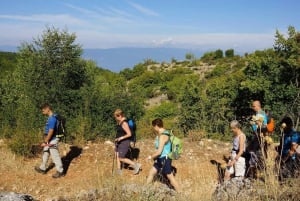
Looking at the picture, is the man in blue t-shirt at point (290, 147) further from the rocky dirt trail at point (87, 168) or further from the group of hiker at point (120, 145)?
the group of hiker at point (120, 145)

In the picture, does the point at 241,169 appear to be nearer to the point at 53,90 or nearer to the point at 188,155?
the point at 188,155

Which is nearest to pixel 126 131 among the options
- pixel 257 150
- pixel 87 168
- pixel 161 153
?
pixel 161 153

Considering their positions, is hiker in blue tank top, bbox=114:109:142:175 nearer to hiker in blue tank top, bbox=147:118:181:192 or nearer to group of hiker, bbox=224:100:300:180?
hiker in blue tank top, bbox=147:118:181:192

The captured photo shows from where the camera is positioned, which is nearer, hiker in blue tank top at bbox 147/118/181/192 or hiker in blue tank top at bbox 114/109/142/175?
hiker in blue tank top at bbox 147/118/181/192

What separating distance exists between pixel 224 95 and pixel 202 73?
28693 millimetres

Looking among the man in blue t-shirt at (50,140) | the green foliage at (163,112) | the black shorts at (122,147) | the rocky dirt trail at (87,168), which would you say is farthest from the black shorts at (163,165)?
the green foliage at (163,112)

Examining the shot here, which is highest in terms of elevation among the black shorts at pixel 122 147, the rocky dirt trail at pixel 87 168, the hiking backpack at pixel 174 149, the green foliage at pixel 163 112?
the hiking backpack at pixel 174 149

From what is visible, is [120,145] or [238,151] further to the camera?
[120,145]

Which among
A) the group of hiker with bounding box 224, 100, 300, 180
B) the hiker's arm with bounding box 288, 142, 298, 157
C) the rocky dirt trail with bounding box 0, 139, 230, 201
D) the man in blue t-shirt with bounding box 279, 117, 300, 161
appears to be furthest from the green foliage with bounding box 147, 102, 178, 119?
the hiker's arm with bounding box 288, 142, 298, 157

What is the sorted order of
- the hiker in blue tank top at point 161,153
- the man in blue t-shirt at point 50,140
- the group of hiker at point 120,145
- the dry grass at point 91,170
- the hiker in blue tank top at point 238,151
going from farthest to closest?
the man in blue t-shirt at point 50,140 → the dry grass at point 91,170 → the hiker in blue tank top at point 238,151 → the group of hiker at point 120,145 → the hiker in blue tank top at point 161,153

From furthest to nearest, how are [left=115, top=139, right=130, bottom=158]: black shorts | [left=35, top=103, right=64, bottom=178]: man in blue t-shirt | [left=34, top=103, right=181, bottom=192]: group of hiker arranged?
[left=115, top=139, right=130, bottom=158]: black shorts, [left=35, top=103, right=64, bottom=178]: man in blue t-shirt, [left=34, top=103, right=181, bottom=192]: group of hiker

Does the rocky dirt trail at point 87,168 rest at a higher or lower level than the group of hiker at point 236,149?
lower

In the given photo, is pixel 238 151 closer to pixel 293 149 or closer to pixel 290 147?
pixel 290 147

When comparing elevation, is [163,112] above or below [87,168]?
below
